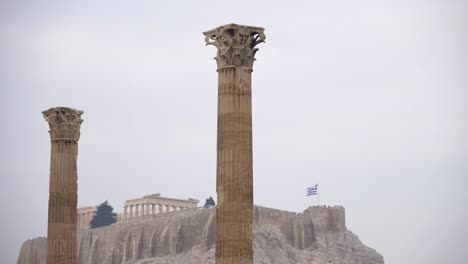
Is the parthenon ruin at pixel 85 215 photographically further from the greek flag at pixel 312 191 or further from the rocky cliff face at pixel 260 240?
the greek flag at pixel 312 191

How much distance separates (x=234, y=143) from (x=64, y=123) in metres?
8.43

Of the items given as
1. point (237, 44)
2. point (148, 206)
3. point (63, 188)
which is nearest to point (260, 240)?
point (148, 206)

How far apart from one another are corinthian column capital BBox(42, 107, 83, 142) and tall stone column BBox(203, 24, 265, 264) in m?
7.57

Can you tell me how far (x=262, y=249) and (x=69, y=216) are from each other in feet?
216

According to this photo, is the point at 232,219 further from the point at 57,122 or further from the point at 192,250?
the point at 192,250

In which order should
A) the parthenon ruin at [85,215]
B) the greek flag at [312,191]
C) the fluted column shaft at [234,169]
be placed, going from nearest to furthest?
the fluted column shaft at [234,169], the greek flag at [312,191], the parthenon ruin at [85,215]

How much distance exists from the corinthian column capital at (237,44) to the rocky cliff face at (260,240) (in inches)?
2758

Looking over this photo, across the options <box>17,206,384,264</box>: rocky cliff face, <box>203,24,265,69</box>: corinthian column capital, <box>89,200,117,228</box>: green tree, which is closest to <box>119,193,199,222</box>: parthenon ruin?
<box>17,206,384,264</box>: rocky cliff face

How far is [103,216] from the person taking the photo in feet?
440

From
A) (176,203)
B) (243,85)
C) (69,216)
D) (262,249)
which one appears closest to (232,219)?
(243,85)

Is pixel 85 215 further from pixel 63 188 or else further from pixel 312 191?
pixel 63 188

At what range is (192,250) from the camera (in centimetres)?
9900

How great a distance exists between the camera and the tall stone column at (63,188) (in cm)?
3044

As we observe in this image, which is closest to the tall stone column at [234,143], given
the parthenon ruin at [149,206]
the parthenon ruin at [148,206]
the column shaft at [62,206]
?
the column shaft at [62,206]
